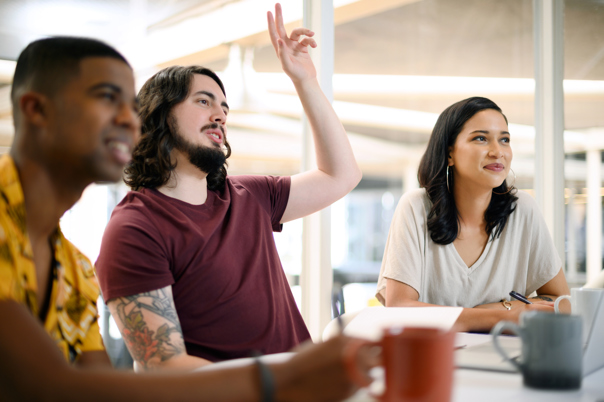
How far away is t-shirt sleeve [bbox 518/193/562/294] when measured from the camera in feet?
6.70

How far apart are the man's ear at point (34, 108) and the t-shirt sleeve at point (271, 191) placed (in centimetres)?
102

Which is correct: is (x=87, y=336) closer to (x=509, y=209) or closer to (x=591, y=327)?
(x=591, y=327)

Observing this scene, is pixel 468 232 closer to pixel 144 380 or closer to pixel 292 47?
pixel 292 47

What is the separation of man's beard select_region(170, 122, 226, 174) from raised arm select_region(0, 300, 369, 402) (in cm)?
104

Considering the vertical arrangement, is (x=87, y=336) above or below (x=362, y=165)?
below

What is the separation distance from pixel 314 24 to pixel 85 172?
189 centimetres

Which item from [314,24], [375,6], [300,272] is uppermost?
[375,6]

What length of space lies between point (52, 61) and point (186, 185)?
0.83 meters

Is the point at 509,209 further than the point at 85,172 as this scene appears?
Yes

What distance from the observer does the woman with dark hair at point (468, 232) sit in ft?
6.41

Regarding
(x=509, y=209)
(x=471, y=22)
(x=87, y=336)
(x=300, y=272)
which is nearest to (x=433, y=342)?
(x=87, y=336)

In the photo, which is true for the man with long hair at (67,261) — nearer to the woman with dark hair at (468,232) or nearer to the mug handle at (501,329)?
the mug handle at (501,329)

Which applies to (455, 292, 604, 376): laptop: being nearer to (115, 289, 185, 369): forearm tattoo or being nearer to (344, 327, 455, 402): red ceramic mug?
(344, 327, 455, 402): red ceramic mug

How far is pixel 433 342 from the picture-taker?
0.62 m
